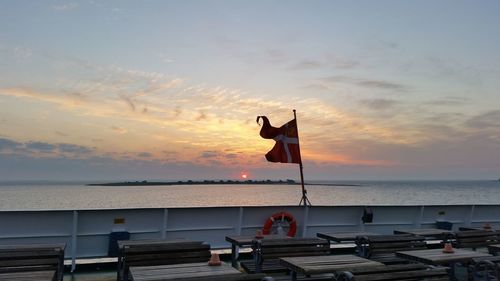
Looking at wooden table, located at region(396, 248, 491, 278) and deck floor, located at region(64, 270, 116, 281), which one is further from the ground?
wooden table, located at region(396, 248, 491, 278)

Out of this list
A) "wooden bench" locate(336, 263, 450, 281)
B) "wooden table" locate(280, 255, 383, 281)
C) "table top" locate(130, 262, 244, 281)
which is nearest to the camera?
"wooden bench" locate(336, 263, 450, 281)

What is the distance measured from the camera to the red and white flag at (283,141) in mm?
8938

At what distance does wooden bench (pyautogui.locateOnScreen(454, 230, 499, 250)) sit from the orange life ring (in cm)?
262

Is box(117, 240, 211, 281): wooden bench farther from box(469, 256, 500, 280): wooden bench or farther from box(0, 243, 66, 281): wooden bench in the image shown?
box(469, 256, 500, 280): wooden bench

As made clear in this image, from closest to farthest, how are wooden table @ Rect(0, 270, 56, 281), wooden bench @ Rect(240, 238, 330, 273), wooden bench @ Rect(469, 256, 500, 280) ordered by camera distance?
wooden table @ Rect(0, 270, 56, 281) → wooden bench @ Rect(469, 256, 500, 280) → wooden bench @ Rect(240, 238, 330, 273)

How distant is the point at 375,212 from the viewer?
341 inches

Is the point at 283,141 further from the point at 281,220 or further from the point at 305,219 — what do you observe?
the point at 281,220

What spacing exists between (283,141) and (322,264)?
4.85 metres

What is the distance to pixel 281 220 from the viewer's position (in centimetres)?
775

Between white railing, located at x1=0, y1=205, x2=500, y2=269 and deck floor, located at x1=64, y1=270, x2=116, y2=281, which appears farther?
white railing, located at x1=0, y1=205, x2=500, y2=269

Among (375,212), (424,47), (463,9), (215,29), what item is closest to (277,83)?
(215,29)

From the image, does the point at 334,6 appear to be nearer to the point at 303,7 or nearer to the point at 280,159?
the point at 303,7

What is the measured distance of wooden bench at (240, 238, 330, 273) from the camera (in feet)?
16.3

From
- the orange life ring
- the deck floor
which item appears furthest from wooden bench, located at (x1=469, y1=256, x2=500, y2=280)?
the deck floor
